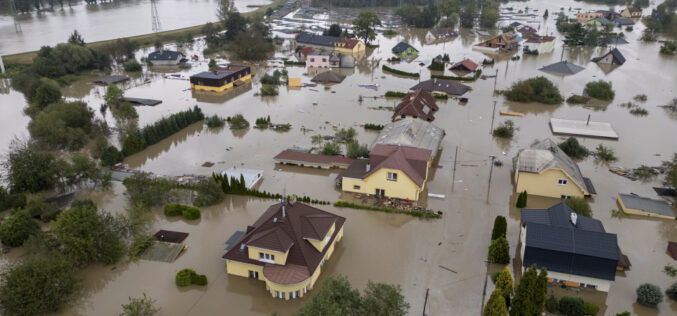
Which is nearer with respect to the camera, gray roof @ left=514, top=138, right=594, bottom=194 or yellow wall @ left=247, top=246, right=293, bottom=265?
yellow wall @ left=247, top=246, right=293, bottom=265

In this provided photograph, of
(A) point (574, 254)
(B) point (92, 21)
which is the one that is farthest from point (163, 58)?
(B) point (92, 21)

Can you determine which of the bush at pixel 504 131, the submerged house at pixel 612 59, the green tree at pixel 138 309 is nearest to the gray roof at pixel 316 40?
the submerged house at pixel 612 59

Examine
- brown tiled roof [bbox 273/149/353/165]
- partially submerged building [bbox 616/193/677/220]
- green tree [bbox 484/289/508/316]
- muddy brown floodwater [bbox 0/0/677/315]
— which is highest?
green tree [bbox 484/289/508/316]

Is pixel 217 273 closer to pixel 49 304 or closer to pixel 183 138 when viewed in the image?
pixel 49 304

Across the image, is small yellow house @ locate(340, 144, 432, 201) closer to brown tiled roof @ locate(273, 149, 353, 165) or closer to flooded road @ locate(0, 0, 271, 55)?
brown tiled roof @ locate(273, 149, 353, 165)

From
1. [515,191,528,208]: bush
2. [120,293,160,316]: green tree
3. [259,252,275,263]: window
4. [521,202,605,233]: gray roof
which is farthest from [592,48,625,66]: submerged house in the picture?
[120,293,160,316]: green tree

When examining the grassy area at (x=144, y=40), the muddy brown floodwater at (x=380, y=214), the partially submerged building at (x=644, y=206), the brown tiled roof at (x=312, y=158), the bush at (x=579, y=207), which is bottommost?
the muddy brown floodwater at (x=380, y=214)

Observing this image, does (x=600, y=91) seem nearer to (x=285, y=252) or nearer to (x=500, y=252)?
(x=500, y=252)

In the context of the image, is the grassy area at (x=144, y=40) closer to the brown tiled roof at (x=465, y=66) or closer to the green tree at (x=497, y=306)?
the brown tiled roof at (x=465, y=66)
